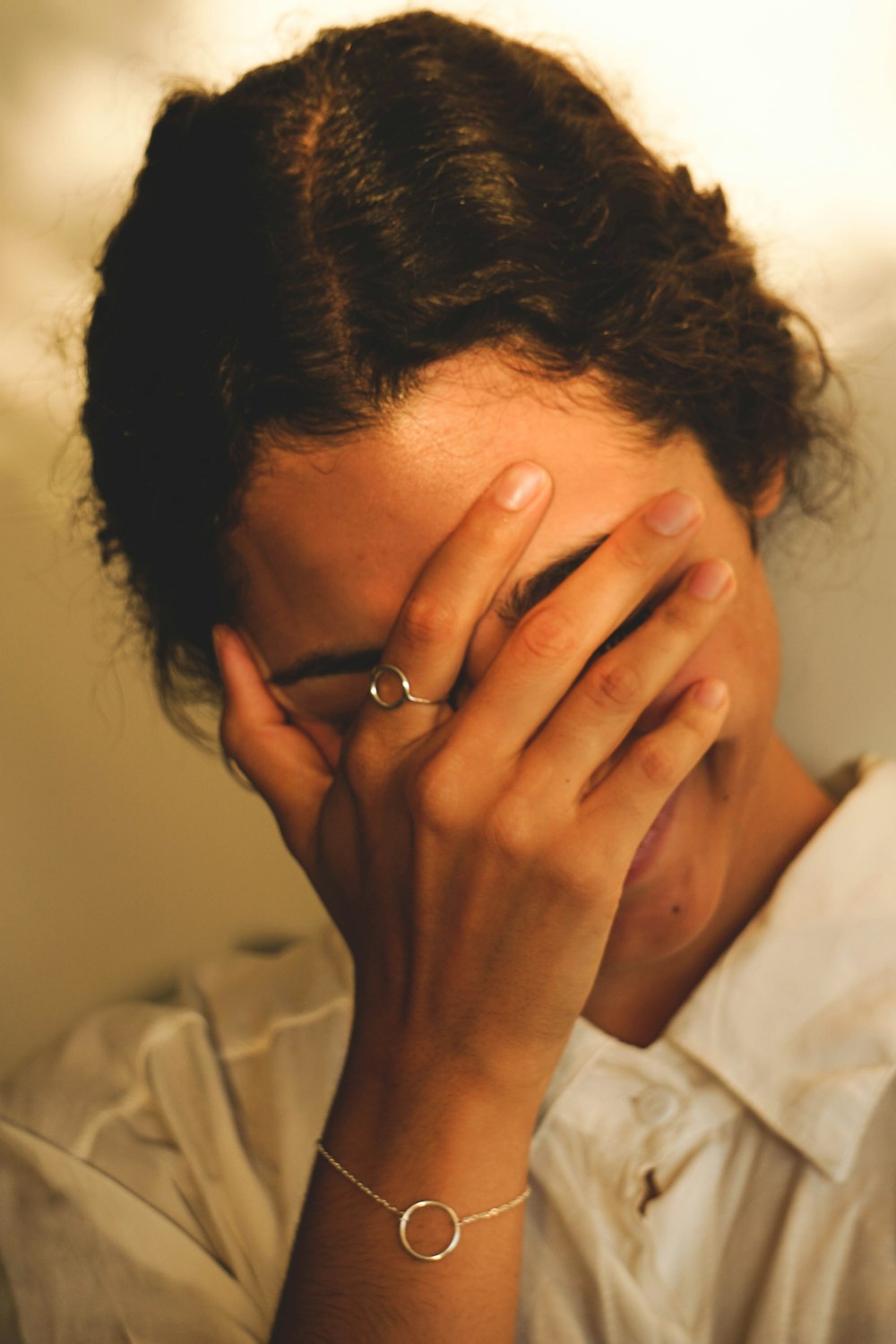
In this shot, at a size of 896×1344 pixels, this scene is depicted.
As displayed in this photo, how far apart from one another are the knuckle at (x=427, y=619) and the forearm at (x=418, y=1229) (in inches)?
13.9

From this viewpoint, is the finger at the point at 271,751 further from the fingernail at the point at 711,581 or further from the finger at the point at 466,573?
the fingernail at the point at 711,581

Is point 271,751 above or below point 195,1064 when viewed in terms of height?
above

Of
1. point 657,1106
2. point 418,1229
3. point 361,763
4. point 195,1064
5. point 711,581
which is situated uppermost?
point 711,581

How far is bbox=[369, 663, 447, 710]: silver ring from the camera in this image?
0.86 meters

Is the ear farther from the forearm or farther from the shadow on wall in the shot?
the forearm

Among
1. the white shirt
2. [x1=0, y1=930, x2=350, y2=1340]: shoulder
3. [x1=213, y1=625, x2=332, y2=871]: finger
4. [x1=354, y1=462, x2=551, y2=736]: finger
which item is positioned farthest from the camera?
[x1=0, y1=930, x2=350, y2=1340]: shoulder

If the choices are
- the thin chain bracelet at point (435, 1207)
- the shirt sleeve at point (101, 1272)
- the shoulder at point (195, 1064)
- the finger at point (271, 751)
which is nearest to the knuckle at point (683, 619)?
the finger at point (271, 751)

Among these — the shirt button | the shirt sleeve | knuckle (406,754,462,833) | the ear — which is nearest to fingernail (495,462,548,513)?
knuckle (406,754,462,833)

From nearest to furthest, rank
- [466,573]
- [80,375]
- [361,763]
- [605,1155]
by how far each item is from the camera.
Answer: [466,573], [361,763], [605,1155], [80,375]

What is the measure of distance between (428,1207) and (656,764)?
0.40 meters

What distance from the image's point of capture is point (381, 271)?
852mm

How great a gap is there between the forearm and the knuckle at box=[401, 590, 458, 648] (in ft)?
1.16

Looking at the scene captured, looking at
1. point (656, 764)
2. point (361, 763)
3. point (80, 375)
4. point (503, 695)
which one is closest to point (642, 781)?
point (656, 764)

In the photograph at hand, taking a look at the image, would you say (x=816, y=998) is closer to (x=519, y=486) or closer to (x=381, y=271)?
(x=519, y=486)
